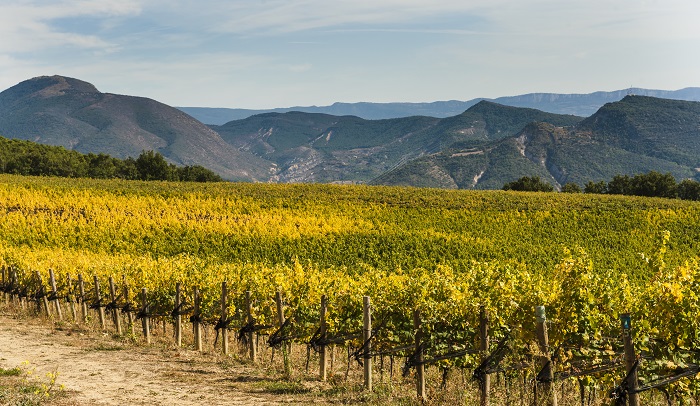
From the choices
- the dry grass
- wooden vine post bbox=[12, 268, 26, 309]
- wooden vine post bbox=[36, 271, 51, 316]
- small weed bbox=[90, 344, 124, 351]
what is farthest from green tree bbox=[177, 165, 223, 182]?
small weed bbox=[90, 344, 124, 351]

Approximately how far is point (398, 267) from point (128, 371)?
13789 millimetres

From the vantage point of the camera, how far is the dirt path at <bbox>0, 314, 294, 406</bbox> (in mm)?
12078

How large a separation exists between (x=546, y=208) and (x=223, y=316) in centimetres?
5026

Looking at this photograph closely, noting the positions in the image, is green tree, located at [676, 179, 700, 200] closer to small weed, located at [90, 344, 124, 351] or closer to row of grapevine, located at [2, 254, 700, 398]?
row of grapevine, located at [2, 254, 700, 398]

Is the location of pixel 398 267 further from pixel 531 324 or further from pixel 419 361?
pixel 531 324

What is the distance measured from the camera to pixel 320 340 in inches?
544

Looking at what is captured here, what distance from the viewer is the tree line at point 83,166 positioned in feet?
306

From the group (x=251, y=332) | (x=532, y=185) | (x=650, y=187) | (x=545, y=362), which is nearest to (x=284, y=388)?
(x=251, y=332)

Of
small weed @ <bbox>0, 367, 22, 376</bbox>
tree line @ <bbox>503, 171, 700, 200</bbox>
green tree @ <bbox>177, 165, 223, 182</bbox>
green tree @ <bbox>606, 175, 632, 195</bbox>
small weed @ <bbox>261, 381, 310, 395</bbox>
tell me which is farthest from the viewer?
green tree @ <bbox>177, 165, 223, 182</bbox>

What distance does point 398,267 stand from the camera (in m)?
26.1

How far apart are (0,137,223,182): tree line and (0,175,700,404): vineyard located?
77.0 feet

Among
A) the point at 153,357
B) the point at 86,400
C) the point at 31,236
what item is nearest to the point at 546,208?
the point at 31,236

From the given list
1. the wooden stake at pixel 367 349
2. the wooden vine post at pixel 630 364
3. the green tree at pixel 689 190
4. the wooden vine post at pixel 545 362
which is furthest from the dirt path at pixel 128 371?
the green tree at pixel 689 190

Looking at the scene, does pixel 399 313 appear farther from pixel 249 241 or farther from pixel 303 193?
pixel 303 193
